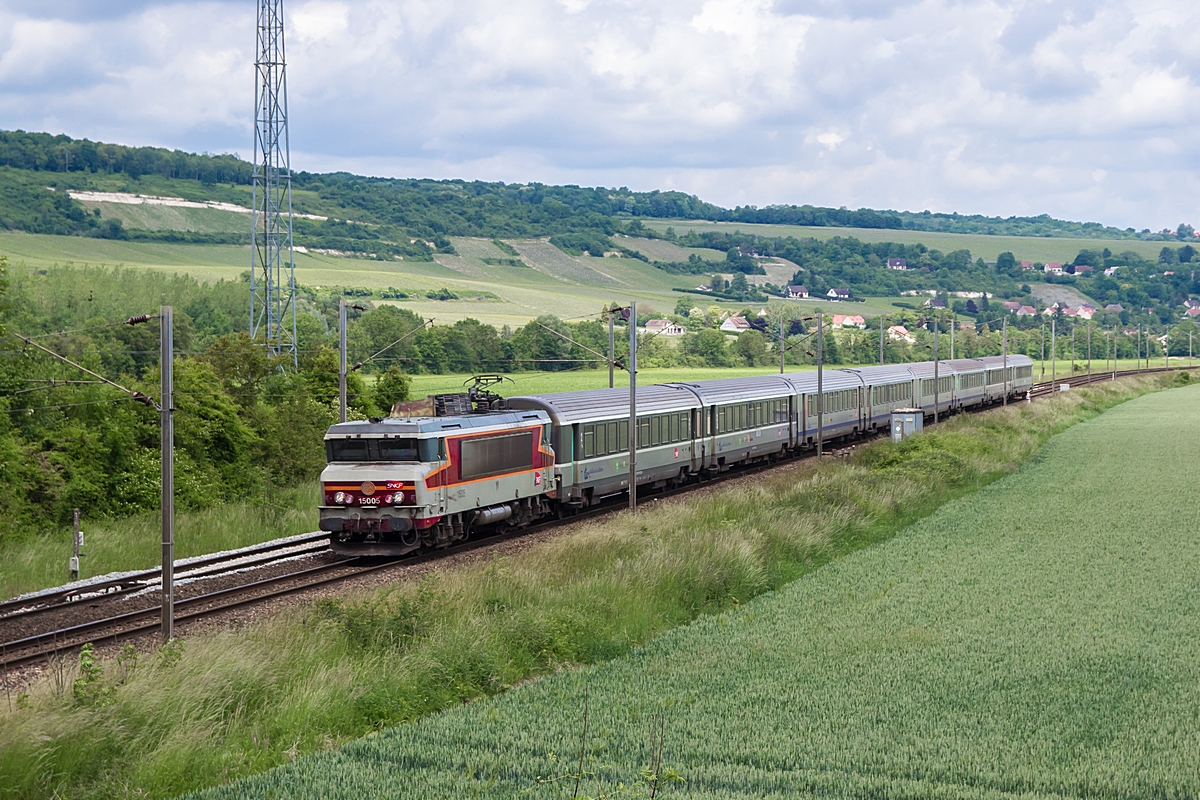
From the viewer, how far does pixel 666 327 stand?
419 feet

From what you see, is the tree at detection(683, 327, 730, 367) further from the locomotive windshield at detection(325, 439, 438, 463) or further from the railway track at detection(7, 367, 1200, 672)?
the locomotive windshield at detection(325, 439, 438, 463)

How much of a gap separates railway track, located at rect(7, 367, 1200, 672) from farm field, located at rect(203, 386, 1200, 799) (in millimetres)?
7822

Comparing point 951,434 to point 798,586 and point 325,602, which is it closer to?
point 798,586

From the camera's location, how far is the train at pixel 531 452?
26.5m

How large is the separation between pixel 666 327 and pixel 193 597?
10629 cm

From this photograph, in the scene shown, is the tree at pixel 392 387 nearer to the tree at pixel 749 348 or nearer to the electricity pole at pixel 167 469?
the electricity pole at pixel 167 469

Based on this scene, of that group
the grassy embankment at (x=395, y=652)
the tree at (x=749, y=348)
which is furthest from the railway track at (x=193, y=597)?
the tree at (x=749, y=348)

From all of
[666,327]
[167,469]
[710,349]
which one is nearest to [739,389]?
[167,469]

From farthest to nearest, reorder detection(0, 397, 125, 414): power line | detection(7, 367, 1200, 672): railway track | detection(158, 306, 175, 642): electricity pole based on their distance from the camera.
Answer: detection(0, 397, 125, 414): power line
detection(7, 367, 1200, 672): railway track
detection(158, 306, 175, 642): electricity pole

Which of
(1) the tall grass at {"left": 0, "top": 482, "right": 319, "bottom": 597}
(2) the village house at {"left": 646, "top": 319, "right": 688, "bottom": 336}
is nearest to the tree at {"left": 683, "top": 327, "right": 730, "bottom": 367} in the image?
(2) the village house at {"left": 646, "top": 319, "right": 688, "bottom": 336}

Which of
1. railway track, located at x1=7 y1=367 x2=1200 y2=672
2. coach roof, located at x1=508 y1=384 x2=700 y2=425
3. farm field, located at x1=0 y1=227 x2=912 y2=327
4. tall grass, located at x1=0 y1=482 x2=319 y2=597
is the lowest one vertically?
tall grass, located at x1=0 y1=482 x2=319 y2=597

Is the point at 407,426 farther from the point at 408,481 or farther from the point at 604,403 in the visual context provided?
the point at 604,403

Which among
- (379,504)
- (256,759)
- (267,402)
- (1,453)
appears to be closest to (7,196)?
(267,402)

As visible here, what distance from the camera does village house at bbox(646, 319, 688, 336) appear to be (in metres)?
131
